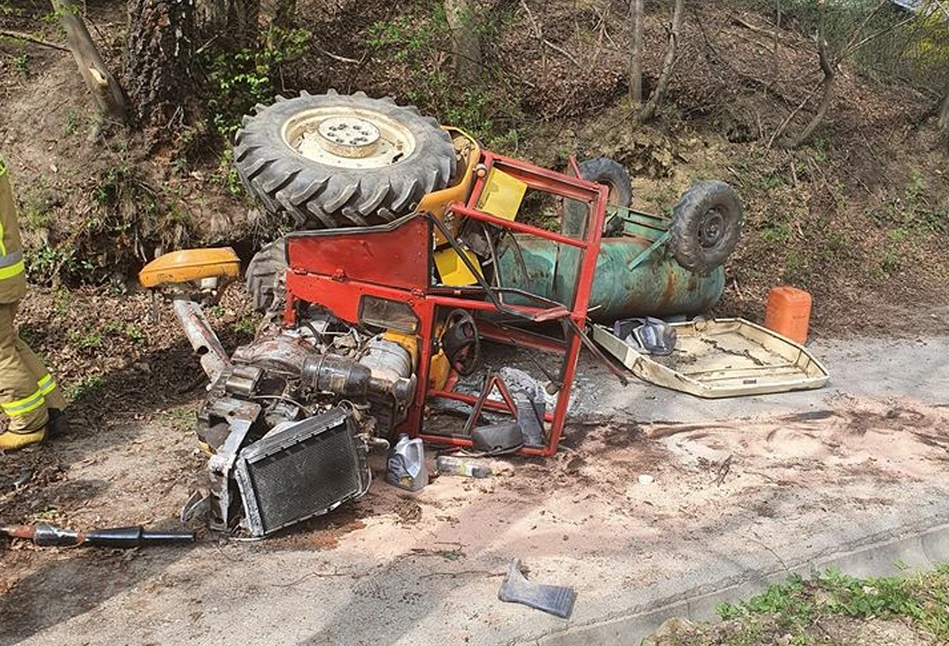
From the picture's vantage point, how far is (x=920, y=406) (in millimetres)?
6527

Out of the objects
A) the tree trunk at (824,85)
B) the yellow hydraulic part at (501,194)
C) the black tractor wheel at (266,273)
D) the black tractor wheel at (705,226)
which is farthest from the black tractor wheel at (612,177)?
the tree trunk at (824,85)

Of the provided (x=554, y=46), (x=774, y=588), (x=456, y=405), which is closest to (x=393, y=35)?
(x=554, y=46)

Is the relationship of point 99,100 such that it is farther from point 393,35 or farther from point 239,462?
point 239,462

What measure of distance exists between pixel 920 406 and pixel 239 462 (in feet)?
17.1

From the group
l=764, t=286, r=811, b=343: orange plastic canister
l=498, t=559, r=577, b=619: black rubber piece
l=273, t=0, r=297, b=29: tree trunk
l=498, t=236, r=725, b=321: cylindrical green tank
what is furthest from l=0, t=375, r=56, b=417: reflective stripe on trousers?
l=764, t=286, r=811, b=343: orange plastic canister

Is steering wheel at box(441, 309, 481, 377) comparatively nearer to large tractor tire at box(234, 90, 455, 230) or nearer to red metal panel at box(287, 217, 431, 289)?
red metal panel at box(287, 217, 431, 289)

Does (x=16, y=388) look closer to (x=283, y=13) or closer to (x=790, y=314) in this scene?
(x=283, y=13)

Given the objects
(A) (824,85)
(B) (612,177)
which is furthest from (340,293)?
(A) (824,85)

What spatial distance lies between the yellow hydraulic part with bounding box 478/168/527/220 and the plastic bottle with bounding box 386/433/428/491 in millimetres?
1459

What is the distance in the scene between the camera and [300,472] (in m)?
3.95

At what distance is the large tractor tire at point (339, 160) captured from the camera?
4664mm

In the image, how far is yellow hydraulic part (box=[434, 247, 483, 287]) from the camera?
5031 millimetres

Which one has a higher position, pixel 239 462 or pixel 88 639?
pixel 239 462

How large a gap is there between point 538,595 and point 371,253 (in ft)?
6.92
